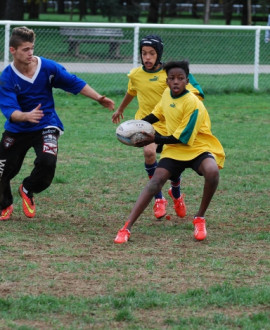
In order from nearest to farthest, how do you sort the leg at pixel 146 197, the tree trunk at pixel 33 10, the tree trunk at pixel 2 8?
the leg at pixel 146 197
the tree trunk at pixel 2 8
the tree trunk at pixel 33 10

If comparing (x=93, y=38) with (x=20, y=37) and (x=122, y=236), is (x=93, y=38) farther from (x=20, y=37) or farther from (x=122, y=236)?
(x=122, y=236)

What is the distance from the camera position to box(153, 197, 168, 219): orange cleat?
291 inches

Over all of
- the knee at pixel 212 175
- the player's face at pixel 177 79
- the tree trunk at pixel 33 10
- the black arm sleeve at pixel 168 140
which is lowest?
the tree trunk at pixel 33 10

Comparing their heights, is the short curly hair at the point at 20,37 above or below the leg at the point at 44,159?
above

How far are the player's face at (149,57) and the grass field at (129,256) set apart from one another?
4.83 ft

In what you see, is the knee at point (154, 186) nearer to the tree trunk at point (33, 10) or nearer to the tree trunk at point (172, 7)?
the tree trunk at point (33, 10)

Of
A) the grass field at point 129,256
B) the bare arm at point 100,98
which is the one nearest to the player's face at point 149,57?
the bare arm at point 100,98

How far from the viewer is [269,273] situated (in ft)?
18.3

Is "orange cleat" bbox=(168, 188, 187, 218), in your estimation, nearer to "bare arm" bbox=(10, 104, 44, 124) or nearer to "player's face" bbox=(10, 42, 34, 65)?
"bare arm" bbox=(10, 104, 44, 124)

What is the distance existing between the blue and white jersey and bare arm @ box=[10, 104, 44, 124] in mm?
99

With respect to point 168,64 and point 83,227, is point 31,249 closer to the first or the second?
point 83,227

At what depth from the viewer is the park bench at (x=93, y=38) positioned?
785 inches

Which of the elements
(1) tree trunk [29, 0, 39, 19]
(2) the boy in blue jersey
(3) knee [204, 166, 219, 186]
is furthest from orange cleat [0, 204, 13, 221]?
(1) tree trunk [29, 0, 39, 19]

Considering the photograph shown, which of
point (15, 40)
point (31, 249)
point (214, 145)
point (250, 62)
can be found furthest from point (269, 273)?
point (250, 62)
